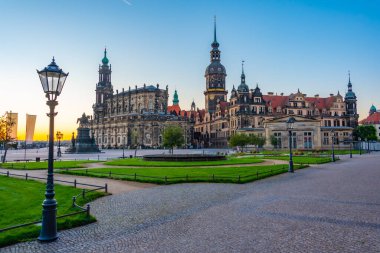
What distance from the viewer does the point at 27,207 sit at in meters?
12.7

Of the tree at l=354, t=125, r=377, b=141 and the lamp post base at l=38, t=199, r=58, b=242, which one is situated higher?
the tree at l=354, t=125, r=377, b=141

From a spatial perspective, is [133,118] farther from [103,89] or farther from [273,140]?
[273,140]

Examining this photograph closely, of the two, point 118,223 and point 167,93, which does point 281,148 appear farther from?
point 118,223

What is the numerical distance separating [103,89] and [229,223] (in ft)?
502

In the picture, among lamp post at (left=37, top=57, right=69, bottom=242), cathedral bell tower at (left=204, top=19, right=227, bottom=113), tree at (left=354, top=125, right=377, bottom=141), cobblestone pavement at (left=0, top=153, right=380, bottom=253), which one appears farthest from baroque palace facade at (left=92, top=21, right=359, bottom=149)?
lamp post at (left=37, top=57, right=69, bottom=242)

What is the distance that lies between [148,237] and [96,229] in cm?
200

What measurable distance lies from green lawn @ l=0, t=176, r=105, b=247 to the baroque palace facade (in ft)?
230

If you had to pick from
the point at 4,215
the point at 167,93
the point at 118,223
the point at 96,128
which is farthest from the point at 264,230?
the point at 96,128

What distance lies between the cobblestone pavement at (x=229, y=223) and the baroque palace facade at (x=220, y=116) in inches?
2673

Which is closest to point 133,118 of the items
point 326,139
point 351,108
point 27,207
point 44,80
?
point 326,139

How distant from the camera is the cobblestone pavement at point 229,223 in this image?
827 centimetres

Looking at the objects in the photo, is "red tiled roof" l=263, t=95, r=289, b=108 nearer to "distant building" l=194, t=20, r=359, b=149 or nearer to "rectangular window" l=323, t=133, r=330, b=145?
"distant building" l=194, t=20, r=359, b=149

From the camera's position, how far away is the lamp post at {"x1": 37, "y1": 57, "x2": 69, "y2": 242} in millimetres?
8836

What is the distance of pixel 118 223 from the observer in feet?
34.7
